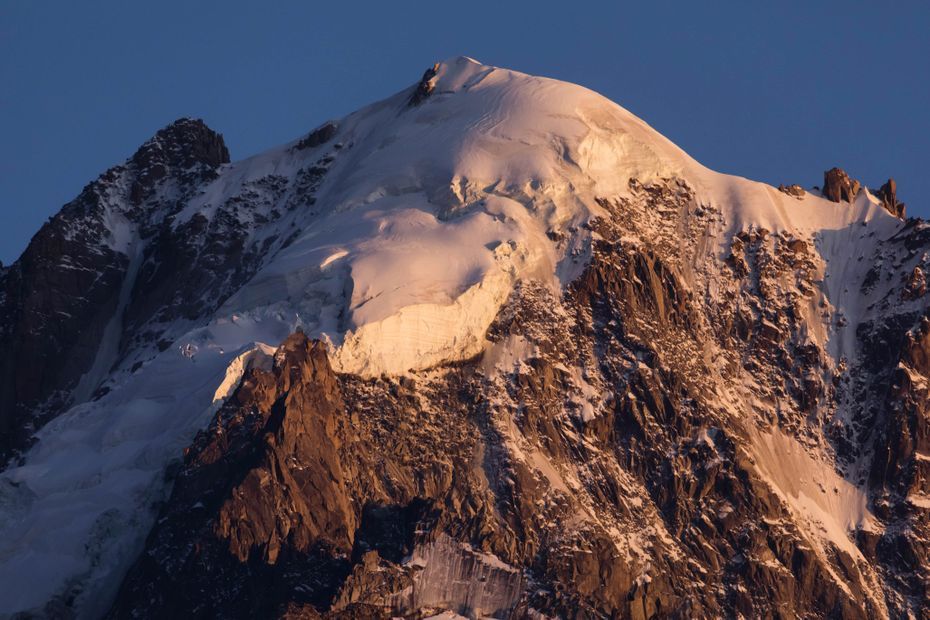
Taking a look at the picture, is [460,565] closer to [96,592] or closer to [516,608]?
[516,608]

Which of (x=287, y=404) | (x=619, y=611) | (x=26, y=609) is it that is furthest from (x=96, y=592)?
(x=619, y=611)

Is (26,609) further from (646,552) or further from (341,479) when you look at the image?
(646,552)

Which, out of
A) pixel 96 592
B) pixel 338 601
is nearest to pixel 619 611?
pixel 338 601

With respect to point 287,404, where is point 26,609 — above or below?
below

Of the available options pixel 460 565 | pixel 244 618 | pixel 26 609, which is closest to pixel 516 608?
pixel 460 565

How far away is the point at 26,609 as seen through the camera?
193250 millimetres

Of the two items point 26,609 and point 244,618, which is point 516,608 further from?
point 26,609

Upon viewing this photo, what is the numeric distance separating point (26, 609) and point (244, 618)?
16595mm

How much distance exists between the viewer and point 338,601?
185 metres

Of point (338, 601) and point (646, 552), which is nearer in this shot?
point (338, 601)

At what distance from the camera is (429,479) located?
655ft

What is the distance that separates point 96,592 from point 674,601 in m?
37.6

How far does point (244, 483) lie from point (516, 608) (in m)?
19.0

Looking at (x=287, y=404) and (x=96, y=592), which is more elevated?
(x=287, y=404)
